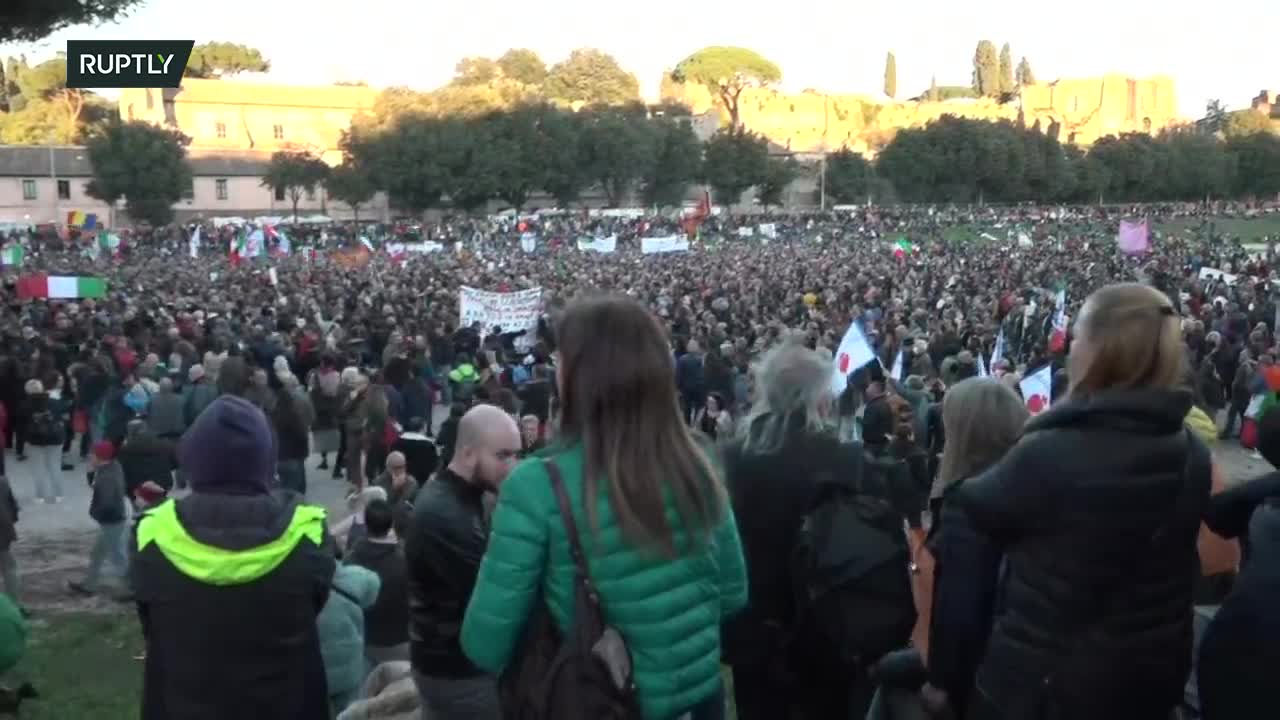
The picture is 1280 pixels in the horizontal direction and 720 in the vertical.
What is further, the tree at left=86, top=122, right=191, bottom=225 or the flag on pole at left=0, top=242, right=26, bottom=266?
the tree at left=86, top=122, right=191, bottom=225

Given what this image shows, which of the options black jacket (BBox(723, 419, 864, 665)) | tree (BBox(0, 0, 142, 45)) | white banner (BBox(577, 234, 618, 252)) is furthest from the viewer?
white banner (BBox(577, 234, 618, 252))

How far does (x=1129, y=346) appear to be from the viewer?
8.51 ft

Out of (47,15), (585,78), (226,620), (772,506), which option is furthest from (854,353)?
(585,78)

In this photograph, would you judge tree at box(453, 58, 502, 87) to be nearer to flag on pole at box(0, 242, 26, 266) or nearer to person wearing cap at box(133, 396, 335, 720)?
flag on pole at box(0, 242, 26, 266)

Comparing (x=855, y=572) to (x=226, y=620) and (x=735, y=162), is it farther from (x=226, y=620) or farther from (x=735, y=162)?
(x=735, y=162)

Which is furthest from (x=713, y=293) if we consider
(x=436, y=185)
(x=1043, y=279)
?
(x=436, y=185)

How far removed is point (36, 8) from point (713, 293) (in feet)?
37.5

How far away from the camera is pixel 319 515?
9.45 feet

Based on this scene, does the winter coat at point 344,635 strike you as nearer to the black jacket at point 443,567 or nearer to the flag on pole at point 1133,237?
the black jacket at point 443,567

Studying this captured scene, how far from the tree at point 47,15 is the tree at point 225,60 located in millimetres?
85522

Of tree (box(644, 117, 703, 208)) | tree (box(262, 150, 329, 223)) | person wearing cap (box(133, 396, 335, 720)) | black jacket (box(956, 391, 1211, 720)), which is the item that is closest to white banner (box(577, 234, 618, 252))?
tree (box(262, 150, 329, 223))

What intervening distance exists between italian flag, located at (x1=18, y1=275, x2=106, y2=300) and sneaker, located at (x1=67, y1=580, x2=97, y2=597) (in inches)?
418

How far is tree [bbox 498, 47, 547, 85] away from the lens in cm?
8962

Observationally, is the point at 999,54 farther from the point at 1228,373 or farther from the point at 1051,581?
the point at 1051,581
